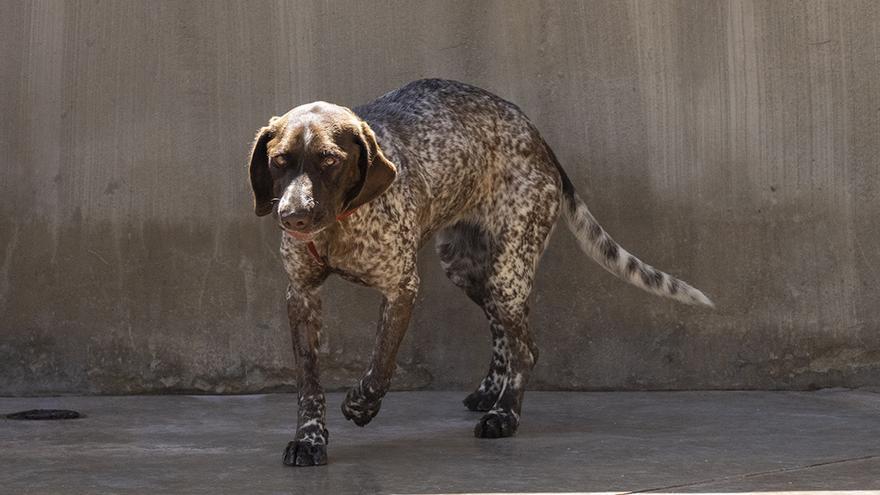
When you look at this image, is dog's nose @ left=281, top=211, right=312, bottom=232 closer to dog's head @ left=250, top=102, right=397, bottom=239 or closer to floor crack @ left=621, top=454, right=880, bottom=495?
dog's head @ left=250, top=102, right=397, bottom=239

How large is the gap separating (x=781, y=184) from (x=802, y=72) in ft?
1.70

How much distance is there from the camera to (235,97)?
657cm

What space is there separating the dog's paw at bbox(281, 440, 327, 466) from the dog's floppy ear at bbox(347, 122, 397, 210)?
32.8 inches

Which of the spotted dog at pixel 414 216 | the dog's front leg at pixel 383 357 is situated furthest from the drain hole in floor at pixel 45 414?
the dog's front leg at pixel 383 357

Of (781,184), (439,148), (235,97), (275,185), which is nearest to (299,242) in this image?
→ (275,185)

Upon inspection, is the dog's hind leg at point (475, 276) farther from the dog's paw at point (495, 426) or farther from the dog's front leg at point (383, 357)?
the dog's front leg at point (383, 357)

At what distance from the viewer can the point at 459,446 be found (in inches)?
206

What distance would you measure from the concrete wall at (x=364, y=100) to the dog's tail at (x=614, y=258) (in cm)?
34

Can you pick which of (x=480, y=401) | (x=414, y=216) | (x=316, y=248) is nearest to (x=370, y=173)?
(x=316, y=248)

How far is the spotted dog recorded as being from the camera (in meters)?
4.83

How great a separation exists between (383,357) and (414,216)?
58 centimetres

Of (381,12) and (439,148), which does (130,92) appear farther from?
(439,148)

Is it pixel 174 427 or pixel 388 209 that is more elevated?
pixel 388 209

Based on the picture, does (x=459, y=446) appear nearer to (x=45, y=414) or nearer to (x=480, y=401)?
(x=480, y=401)
